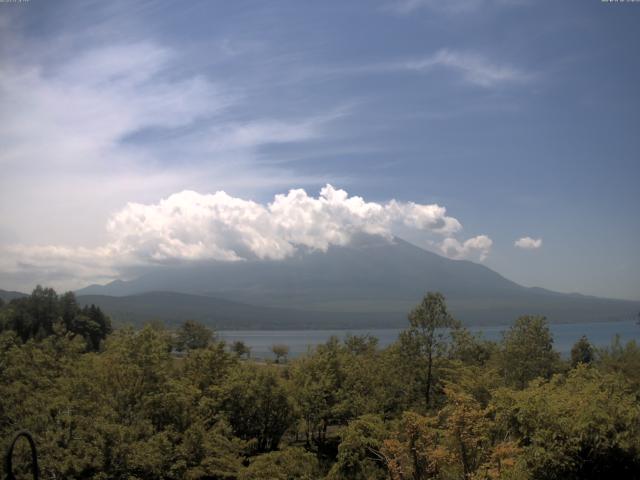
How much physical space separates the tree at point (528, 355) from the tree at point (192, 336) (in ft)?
187

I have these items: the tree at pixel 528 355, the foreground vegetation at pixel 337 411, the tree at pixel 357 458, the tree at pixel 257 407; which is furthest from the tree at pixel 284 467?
the tree at pixel 528 355

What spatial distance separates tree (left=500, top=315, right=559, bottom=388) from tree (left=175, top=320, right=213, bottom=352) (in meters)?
57.0

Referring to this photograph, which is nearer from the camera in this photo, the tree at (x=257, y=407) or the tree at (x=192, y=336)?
the tree at (x=257, y=407)

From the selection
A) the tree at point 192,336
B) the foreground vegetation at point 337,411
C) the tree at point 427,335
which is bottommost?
the tree at point 192,336

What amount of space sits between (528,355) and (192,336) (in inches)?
2455

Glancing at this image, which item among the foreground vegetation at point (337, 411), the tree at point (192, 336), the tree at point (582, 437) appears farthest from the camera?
the tree at point (192, 336)

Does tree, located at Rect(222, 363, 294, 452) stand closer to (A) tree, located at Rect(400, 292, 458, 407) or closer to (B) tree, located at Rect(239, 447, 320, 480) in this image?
(B) tree, located at Rect(239, 447, 320, 480)

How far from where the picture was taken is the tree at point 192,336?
270 feet

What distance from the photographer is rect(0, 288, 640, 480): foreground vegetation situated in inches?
644

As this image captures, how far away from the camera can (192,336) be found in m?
84.4

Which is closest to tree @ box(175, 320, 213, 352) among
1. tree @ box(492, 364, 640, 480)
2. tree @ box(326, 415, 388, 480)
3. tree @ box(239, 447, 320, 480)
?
tree @ box(239, 447, 320, 480)

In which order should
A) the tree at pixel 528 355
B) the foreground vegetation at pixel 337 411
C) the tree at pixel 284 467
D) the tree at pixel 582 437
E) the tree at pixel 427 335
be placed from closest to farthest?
the tree at pixel 582 437, the foreground vegetation at pixel 337 411, the tree at pixel 284 467, the tree at pixel 427 335, the tree at pixel 528 355

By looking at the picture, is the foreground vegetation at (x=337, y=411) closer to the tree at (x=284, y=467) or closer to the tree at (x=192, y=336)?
the tree at (x=284, y=467)

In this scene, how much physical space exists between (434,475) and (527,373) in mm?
15651
